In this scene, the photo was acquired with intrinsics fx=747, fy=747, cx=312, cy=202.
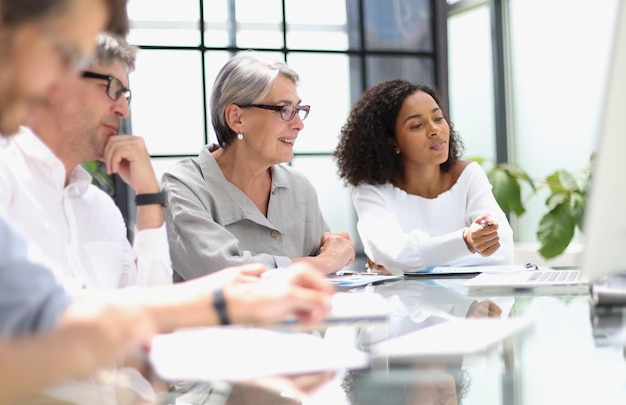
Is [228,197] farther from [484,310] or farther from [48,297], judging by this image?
[48,297]

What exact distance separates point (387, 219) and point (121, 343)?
2193 mm

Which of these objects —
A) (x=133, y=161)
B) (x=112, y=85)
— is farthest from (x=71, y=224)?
(x=112, y=85)

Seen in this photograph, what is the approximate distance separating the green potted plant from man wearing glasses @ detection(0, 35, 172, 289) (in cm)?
308

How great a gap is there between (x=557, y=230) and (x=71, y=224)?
130 inches

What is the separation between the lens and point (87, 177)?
1729mm

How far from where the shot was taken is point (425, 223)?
2926mm

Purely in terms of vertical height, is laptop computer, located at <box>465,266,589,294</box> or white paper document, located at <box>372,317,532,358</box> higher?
white paper document, located at <box>372,317,532,358</box>

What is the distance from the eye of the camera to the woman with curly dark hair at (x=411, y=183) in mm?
2662

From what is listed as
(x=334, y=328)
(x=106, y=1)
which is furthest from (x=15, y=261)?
(x=334, y=328)

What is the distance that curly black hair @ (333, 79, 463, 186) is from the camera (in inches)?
122

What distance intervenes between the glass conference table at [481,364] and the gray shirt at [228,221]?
3.02 feet

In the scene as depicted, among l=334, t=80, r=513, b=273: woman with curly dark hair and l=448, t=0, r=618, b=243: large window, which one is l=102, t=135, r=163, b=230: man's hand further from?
l=448, t=0, r=618, b=243: large window

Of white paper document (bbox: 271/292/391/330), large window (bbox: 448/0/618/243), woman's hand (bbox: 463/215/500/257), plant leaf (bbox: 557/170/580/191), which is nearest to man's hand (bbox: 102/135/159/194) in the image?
white paper document (bbox: 271/292/391/330)

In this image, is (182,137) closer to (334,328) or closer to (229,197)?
(229,197)
